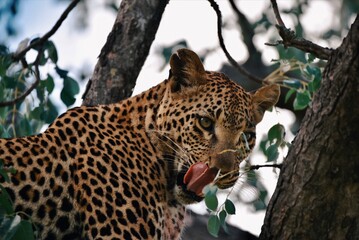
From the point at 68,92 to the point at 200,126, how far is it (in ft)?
4.87

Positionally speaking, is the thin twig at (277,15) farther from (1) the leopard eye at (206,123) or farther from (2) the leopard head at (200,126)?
(1) the leopard eye at (206,123)

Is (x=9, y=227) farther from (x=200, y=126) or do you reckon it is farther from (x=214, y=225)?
(x=200, y=126)

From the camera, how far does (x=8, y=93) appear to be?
822 cm

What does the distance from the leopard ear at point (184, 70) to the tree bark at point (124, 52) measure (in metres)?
0.88

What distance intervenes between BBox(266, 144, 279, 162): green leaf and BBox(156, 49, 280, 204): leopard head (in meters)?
0.57

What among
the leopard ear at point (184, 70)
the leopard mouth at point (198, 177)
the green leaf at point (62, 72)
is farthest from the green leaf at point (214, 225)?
the green leaf at point (62, 72)

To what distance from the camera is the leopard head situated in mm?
6188

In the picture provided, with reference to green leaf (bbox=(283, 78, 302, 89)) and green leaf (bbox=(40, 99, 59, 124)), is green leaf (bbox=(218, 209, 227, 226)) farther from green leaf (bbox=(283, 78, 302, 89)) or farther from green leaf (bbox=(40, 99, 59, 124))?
green leaf (bbox=(40, 99, 59, 124))

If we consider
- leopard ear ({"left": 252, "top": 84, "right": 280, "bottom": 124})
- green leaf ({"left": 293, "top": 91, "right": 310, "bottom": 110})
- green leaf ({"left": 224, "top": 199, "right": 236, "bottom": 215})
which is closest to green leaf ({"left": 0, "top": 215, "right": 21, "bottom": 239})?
green leaf ({"left": 224, "top": 199, "right": 236, "bottom": 215})

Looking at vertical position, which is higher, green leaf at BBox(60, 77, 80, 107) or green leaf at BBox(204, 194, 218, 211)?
green leaf at BBox(60, 77, 80, 107)

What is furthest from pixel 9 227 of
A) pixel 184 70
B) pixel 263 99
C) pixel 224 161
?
pixel 263 99

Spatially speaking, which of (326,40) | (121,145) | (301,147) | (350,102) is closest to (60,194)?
(121,145)

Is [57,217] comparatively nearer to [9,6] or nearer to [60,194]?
[60,194]

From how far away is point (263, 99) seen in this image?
6918 millimetres
